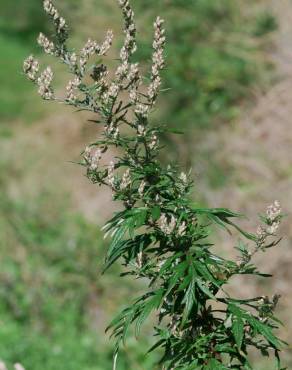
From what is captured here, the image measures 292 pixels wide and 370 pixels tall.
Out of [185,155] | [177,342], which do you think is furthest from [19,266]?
[177,342]

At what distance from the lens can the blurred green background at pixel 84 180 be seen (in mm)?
5977

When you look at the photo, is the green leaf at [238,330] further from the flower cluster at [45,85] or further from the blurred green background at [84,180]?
the blurred green background at [84,180]

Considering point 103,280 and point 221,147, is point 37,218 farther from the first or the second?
point 221,147

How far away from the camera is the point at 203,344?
77.6 inches

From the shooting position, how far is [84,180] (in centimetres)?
950

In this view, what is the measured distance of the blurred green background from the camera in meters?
5.98

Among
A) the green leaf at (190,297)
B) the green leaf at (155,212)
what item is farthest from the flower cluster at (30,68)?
the green leaf at (190,297)

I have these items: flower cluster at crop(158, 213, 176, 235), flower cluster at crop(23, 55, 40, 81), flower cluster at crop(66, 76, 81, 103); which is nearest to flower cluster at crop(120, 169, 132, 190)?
flower cluster at crop(158, 213, 176, 235)

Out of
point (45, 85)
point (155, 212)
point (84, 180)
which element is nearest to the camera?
point (155, 212)

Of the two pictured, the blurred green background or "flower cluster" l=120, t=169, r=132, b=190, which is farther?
the blurred green background

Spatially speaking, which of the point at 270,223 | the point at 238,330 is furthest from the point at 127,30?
the point at 238,330

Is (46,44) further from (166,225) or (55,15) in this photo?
(166,225)

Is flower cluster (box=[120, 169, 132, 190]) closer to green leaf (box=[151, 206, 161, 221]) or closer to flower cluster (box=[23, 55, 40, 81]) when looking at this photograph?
green leaf (box=[151, 206, 161, 221])

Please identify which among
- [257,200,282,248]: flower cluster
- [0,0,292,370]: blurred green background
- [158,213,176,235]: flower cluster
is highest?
[0,0,292,370]: blurred green background
